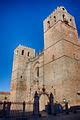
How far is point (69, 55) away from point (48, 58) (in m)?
3.86

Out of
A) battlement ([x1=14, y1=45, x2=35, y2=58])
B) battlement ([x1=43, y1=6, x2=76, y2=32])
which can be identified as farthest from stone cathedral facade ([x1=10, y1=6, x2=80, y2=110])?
battlement ([x1=14, y1=45, x2=35, y2=58])

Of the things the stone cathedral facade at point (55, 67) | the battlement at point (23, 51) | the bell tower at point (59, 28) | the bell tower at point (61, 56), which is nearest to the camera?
the bell tower at point (61, 56)

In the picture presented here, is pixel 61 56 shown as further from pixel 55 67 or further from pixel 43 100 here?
pixel 43 100

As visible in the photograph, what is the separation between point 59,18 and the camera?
79.7 ft

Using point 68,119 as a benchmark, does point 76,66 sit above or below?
above

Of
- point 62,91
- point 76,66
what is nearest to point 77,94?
point 62,91

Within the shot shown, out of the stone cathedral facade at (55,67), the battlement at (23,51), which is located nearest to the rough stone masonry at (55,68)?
the stone cathedral facade at (55,67)

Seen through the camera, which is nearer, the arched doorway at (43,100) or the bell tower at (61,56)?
the bell tower at (61,56)

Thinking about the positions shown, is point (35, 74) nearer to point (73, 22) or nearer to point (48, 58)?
point (48, 58)

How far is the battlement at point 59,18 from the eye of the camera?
24.7 m

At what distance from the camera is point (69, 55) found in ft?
71.4

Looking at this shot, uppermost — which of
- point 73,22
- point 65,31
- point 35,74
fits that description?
point 73,22

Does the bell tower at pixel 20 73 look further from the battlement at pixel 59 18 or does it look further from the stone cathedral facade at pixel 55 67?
the battlement at pixel 59 18

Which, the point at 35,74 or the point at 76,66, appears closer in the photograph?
the point at 76,66
